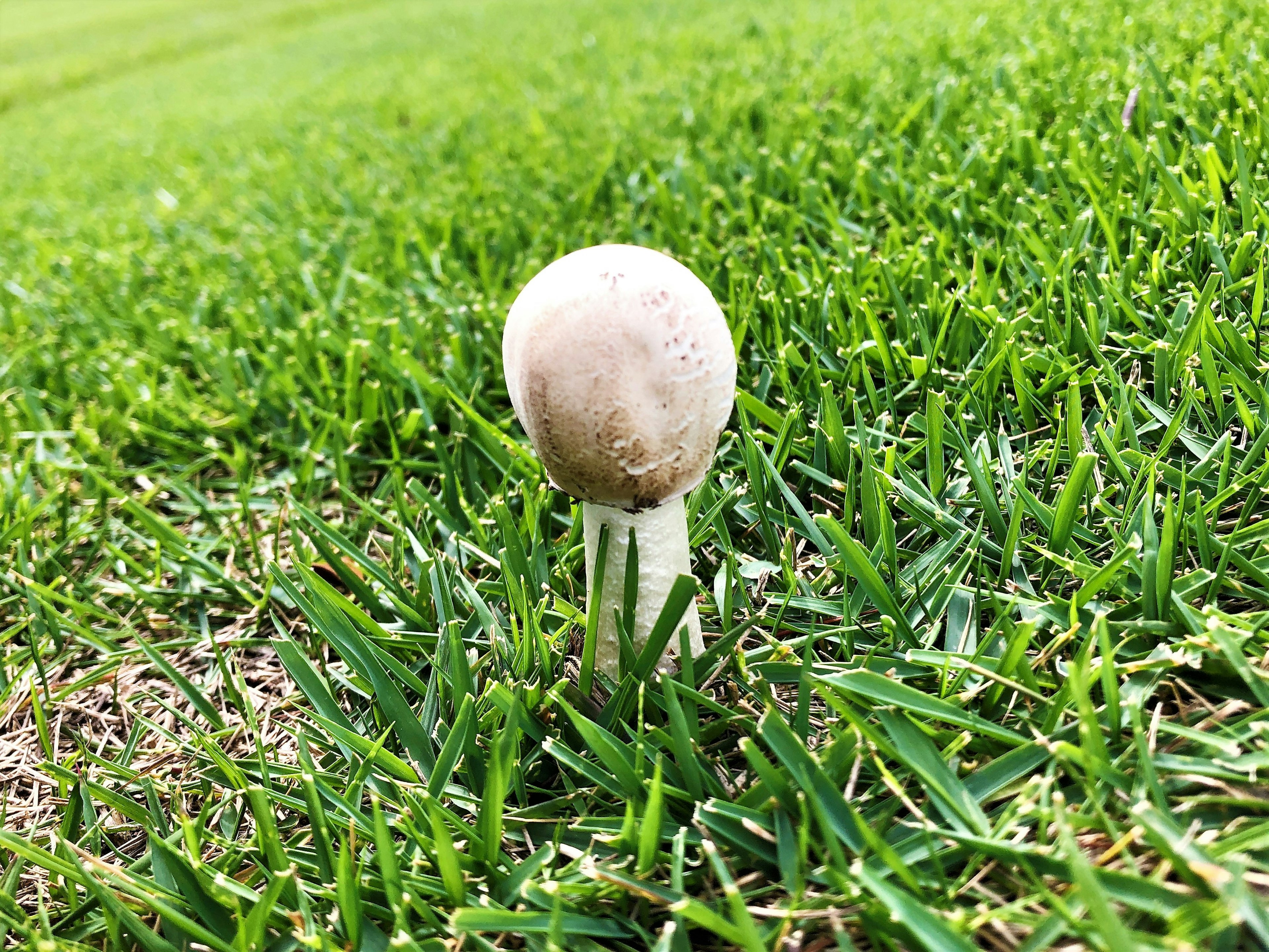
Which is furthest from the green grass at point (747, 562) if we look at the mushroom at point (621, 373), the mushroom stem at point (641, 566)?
the mushroom at point (621, 373)

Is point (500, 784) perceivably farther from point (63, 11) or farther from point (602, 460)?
point (63, 11)

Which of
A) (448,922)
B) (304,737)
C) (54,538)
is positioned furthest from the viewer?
(54,538)

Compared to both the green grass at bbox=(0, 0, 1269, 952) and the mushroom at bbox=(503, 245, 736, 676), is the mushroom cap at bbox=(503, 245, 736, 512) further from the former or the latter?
the green grass at bbox=(0, 0, 1269, 952)

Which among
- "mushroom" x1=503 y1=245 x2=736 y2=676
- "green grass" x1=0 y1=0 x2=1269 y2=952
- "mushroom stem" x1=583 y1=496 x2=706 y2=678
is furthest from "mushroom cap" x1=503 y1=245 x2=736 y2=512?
"green grass" x1=0 y1=0 x2=1269 y2=952

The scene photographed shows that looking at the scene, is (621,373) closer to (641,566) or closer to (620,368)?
(620,368)

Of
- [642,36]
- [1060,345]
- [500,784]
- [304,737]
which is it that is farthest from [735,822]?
[642,36]

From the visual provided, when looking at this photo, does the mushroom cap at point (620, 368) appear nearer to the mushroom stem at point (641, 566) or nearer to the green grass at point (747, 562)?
the mushroom stem at point (641, 566)

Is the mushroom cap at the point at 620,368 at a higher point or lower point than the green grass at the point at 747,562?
higher
